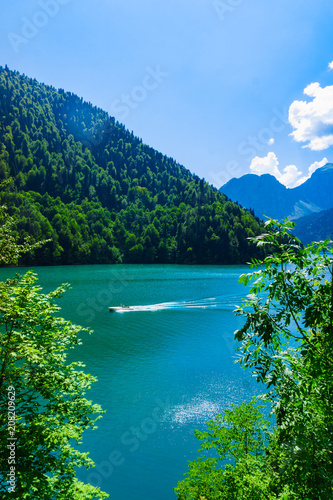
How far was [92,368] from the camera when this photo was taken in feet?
94.5

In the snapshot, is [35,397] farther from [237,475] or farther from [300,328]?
[300,328]

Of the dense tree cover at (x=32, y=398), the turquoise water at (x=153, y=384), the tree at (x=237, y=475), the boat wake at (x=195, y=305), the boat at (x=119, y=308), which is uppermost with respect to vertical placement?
the dense tree cover at (x=32, y=398)

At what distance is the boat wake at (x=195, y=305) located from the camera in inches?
2144

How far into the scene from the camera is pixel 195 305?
192 feet

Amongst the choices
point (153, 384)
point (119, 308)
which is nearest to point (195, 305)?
point (119, 308)

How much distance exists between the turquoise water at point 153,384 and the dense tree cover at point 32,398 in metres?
6.98

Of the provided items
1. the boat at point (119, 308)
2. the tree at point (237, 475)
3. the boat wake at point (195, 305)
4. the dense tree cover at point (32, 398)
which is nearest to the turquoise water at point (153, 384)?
the boat wake at point (195, 305)

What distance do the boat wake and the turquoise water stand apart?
19cm

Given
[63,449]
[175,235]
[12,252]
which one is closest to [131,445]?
[63,449]

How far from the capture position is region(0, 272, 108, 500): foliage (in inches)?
299

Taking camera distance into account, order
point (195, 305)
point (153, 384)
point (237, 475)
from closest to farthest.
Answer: point (237, 475)
point (153, 384)
point (195, 305)

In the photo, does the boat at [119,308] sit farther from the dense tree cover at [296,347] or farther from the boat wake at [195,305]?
the dense tree cover at [296,347]

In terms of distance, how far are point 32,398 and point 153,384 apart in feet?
61.1

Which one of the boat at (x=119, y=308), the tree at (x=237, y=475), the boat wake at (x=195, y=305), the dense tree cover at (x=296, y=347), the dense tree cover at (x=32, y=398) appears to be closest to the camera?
the dense tree cover at (x=296, y=347)
